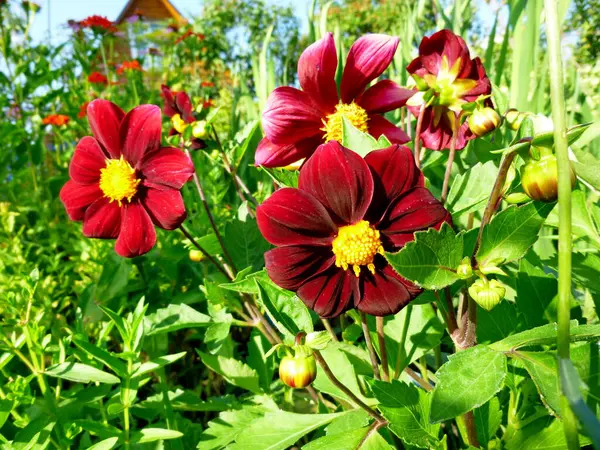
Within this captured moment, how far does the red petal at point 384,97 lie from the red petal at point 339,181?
0.73 ft

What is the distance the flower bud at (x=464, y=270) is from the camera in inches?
20.1

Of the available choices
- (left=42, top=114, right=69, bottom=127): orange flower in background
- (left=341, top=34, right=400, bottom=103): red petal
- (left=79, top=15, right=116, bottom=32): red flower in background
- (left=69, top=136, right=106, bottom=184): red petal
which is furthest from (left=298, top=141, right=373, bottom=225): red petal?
(left=79, top=15, right=116, bottom=32): red flower in background

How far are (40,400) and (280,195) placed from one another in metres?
0.59

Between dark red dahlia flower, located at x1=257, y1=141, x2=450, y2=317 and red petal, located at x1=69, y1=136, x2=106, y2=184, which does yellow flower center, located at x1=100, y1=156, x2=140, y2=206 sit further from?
dark red dahlia flower, located at x1=257, y1=141, x2=450, y2=317

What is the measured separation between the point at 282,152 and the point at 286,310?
0.75 ft

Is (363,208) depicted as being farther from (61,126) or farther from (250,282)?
(61,126)

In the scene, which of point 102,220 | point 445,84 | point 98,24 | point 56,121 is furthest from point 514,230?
point 98,24

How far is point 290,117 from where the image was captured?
72 centimetres

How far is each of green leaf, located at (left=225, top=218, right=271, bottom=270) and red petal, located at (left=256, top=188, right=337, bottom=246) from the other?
15.5 inches

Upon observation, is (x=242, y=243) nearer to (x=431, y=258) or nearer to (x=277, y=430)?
(x=277, y=430)

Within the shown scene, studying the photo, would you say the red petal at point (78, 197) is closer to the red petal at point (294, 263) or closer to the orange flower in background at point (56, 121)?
the red petal at point (294, 263)

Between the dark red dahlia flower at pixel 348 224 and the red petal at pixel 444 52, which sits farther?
the red petal at pixel 444 52

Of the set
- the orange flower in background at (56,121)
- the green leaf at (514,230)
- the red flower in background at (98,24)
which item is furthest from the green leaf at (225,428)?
the red flower in background at (98,24)

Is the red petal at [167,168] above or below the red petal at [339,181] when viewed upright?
above
